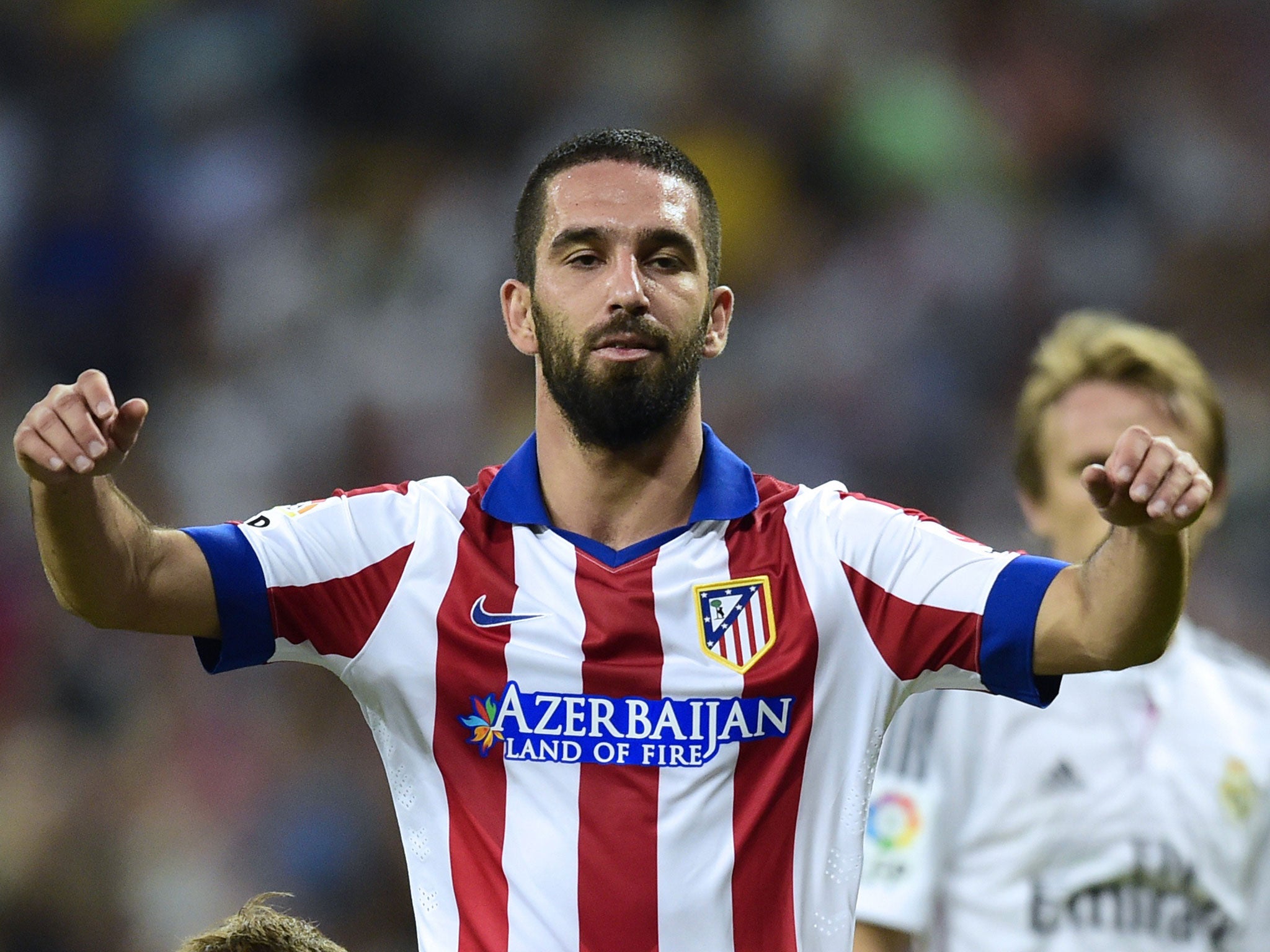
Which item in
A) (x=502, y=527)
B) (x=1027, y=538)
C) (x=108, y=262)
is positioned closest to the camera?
(x=502, y=527)

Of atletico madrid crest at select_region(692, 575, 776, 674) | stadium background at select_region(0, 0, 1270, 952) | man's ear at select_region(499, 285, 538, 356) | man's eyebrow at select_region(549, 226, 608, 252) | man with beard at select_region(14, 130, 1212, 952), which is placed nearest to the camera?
man with beard at select_region(14, 130, 1212, 952)

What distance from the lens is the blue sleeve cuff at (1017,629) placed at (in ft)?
7.83

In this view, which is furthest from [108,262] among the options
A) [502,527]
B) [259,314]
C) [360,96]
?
[502,527]

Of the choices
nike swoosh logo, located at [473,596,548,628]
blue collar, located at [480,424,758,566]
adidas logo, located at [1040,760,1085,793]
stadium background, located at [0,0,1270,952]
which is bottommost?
adidas logo, located at [1040,760,1085,793]

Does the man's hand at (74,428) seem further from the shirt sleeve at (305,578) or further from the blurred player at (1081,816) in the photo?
the blurred player at (1081,816)

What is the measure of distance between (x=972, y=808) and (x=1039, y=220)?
12.4ft

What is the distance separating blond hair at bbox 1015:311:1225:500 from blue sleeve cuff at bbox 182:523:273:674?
207 centimetres

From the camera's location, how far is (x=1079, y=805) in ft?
10.9

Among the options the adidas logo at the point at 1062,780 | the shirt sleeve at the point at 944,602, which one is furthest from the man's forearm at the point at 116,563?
the adidas logo at the point at 1062,780

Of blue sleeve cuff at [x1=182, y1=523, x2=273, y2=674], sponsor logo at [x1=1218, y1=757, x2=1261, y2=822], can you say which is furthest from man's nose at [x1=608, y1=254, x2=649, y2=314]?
sponsor logo at [x1=1218, y1=757, x2=1261, y2=822]

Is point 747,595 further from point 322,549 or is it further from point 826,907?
point 322,549

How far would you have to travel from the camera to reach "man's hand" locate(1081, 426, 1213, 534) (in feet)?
6.80

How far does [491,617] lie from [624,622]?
0.22m

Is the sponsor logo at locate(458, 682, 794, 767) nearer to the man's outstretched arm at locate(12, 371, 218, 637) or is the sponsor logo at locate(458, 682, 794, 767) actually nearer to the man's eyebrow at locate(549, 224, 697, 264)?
the man's outstretched arm at locate(12, 371, 218, 637)
